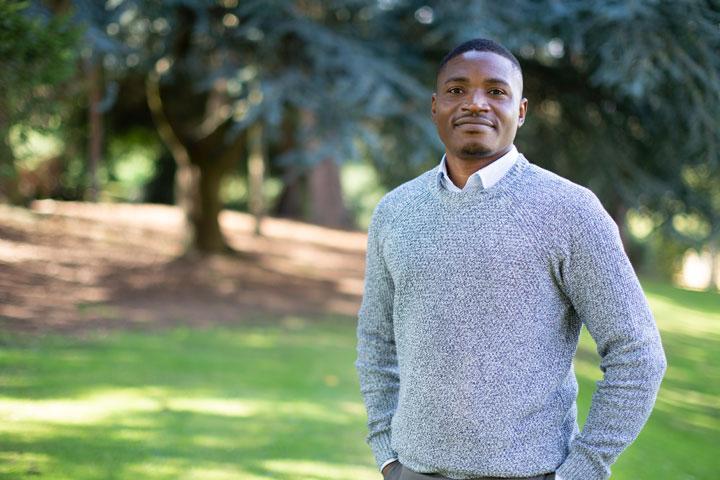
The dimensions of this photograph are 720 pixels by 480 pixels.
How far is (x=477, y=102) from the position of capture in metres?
2.06

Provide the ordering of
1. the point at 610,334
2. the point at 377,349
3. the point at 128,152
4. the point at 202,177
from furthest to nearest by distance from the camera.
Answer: the point at 128,152, the point at 202,177, the point at 377,349, the point at 610,334

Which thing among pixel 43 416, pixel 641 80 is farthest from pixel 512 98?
pixel 641 80

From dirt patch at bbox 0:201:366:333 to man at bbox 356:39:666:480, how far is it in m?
8.13

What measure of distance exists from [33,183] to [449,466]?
58.6 feet

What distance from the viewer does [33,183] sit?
1809 centimetres

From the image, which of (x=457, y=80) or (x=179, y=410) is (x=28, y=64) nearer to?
(x=179, y=410)

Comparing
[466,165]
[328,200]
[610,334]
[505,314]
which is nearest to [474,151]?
[466,165]

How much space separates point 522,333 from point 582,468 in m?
0.34

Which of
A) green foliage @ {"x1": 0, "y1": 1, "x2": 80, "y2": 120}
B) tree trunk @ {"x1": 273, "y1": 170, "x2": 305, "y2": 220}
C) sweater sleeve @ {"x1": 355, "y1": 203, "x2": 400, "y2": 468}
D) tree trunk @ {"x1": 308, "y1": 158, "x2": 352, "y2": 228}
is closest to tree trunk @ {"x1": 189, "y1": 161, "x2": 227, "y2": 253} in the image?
tree trunk @ {"x1": 308, "y1": 158, "x2": 352, "y2": 228}

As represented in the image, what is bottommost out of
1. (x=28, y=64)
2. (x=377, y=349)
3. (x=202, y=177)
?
(x=377, y=349)

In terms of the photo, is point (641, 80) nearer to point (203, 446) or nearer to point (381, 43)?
point (381, 43)

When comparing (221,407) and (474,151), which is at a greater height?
(474,151)

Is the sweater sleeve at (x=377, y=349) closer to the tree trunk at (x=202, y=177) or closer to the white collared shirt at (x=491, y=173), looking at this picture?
the white collared shirt at (x=491, y=173)

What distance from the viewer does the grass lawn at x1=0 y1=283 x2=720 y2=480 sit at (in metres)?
5.04
